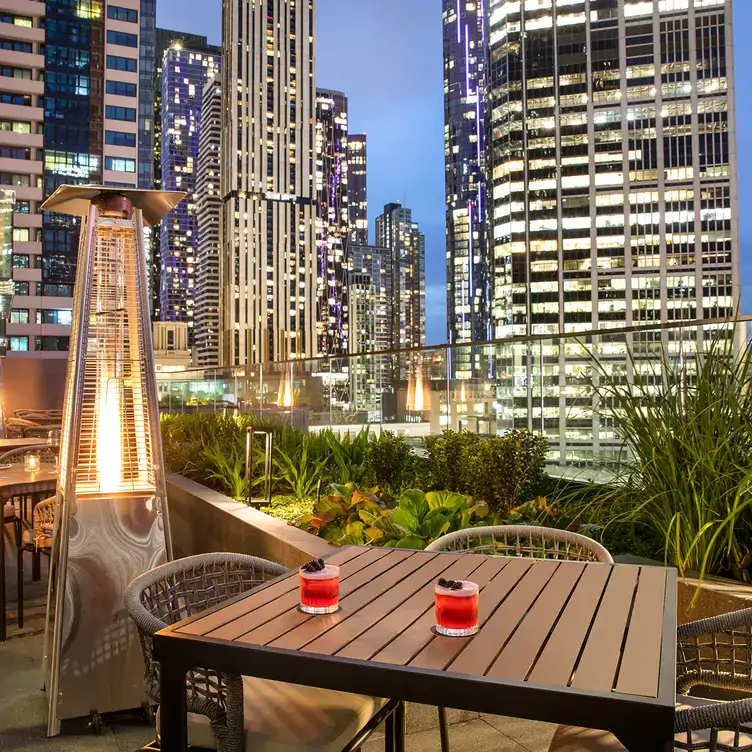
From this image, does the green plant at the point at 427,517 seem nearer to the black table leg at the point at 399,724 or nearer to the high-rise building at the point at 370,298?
the black table leg at the point at 399,724

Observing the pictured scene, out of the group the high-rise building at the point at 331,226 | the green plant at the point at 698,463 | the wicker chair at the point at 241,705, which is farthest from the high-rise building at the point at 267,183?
the wicker chair at the point at 241,705

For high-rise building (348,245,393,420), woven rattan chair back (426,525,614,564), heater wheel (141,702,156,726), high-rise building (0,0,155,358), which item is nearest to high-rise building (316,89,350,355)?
high-rise building (348,245,393,420)

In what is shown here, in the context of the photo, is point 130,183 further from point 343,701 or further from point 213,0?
point 213,0

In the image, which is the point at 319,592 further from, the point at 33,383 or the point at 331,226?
the point at 331,226

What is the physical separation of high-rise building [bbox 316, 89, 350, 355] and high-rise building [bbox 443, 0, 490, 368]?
23471 mm

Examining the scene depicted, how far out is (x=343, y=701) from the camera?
1942mm

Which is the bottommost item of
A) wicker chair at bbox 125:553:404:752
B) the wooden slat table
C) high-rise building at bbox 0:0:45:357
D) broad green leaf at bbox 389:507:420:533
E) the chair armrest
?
wicker chair at bbox 125:553:404:752

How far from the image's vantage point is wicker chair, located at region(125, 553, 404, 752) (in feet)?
5.76

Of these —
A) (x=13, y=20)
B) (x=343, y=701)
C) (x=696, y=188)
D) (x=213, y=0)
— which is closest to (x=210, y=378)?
A: (x=343, y=701)

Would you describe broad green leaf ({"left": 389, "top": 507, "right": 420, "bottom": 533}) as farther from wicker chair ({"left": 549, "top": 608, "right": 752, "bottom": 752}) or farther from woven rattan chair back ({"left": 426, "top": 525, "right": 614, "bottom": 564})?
wicker chair ({"left": 549, "top": 608, "right": 752, "bottom": 752})

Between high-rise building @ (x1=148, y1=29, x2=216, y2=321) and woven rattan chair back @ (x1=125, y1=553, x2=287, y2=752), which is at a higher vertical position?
high-rise building @ (x1=148, y1=29, x2=216, y2=321)

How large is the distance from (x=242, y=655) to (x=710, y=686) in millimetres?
1185

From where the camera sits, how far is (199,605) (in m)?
2.37

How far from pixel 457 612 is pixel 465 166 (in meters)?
169
